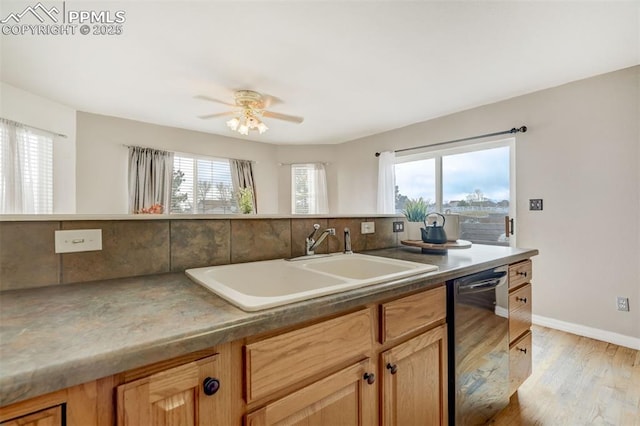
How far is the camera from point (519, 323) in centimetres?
153

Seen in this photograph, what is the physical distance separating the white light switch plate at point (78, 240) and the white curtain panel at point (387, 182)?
3.75 metres

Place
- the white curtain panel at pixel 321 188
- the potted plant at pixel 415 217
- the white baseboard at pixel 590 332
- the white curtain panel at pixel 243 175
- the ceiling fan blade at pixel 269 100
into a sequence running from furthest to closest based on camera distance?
the white curtain panel at pixel 321 188 → the white curtain panel at pixel 243 175 → the ceiling fan blade at pixel 269 100 → the white baseboard at pixel 590 332 → the potted plant at pixel 415 217

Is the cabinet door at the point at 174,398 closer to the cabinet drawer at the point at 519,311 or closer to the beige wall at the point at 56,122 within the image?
the cabinet drawer at the point at 519,311

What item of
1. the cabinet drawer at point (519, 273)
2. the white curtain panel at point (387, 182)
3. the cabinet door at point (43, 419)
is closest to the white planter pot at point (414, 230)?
the cabinet drawer at point (519, 273)

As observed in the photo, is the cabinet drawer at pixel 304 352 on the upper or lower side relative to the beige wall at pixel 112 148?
lower

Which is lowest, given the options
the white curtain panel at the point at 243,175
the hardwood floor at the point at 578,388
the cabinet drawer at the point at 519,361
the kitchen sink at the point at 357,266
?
the hardwood floor at the point at 578,388

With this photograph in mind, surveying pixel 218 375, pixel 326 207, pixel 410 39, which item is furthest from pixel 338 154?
pixel 218 375

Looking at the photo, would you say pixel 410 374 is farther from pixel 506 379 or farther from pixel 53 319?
pixel 53 319

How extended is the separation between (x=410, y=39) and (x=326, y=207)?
349cm

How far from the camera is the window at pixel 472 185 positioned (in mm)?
3074

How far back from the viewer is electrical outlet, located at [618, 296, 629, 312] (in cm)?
229

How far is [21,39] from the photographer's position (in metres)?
2.04

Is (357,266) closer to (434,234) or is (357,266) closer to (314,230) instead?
(314,230)

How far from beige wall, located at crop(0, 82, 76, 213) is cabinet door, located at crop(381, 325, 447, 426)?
4.11 m
